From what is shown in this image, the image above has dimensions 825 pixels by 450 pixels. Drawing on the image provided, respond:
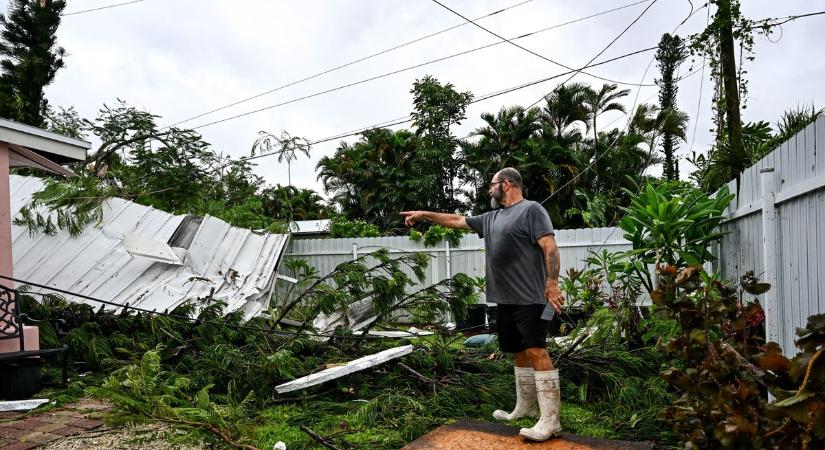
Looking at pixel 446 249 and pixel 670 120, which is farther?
pixel 670 120

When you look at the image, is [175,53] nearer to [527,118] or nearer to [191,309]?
[191,309]

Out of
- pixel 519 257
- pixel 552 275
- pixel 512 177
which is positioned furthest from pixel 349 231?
pixel 552 275

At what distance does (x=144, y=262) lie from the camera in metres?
8.21

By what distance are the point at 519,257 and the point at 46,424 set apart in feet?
11.6

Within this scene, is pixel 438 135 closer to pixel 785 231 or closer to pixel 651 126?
pixel 651 126

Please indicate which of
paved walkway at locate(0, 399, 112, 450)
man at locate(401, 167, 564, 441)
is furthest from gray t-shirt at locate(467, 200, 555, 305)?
paved walkway at locate(0, 399, 112, 450)

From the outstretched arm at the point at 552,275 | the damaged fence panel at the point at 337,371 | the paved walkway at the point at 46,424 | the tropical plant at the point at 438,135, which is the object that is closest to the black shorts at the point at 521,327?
the outstretched arm at the point at 552,275

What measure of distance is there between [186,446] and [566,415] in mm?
2539

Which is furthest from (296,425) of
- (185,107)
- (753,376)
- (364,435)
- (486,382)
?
(185,107)

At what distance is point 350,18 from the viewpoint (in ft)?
38.3

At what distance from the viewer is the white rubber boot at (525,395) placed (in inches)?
158

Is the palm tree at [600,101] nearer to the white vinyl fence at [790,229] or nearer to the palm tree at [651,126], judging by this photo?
the palm tree at [651,126]

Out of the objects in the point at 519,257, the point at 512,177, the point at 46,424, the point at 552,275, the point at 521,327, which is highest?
the point at 512,177

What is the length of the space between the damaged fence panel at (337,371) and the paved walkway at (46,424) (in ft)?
4.43
